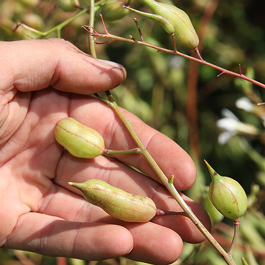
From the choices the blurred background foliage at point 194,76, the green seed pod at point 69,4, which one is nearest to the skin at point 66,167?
the green seed pod at point 69,4

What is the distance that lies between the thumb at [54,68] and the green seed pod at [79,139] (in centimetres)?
13

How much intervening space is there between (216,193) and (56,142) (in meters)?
0.54

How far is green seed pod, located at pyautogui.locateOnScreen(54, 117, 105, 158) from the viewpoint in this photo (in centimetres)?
88

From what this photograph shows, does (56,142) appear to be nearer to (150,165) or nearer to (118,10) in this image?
(150,165)

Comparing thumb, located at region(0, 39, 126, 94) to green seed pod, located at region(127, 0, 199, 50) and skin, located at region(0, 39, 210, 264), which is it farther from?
green seed pod, located at region(127, 0, 199, 50)

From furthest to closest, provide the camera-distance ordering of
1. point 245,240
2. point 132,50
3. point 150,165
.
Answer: point 132,50, point 245,240, point 150,165

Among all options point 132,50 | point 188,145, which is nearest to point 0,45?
point 132,50

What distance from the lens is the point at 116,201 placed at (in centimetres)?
78

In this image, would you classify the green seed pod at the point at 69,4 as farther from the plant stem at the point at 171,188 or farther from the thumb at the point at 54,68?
the plant stem at the point at 171,188

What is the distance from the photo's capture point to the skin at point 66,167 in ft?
2.73

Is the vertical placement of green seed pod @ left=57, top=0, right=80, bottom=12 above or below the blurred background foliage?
above

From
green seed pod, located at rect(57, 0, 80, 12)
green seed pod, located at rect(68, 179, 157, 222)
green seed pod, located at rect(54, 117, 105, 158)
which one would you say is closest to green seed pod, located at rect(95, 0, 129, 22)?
green seed pod, located at rect(57, 0, 80, 12)

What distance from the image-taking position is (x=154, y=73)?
1.56 m

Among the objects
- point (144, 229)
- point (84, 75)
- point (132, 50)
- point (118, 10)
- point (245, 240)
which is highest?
point (118, 10)
